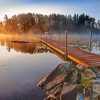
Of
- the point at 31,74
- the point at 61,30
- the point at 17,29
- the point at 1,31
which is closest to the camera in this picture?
the point at 31,74

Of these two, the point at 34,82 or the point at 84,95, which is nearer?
the point at 84,95

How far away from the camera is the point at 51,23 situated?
86312mm

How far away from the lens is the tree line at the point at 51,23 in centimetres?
8481

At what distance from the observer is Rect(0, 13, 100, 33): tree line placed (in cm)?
8481

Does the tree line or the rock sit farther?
the tree line

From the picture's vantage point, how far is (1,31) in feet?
356

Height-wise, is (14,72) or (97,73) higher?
(97,73)

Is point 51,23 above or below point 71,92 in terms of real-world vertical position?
above

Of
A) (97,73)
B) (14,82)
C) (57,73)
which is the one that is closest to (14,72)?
(14,82)

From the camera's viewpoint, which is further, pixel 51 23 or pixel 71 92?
pixel 51 23

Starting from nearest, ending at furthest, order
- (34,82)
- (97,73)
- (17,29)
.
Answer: (97,73) < (34,82) < (17,29)

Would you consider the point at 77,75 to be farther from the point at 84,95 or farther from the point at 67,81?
the point at 84,95

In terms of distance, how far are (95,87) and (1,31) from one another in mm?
103233

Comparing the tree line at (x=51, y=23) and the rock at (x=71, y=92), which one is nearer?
the rock at (x=71, y=92)
